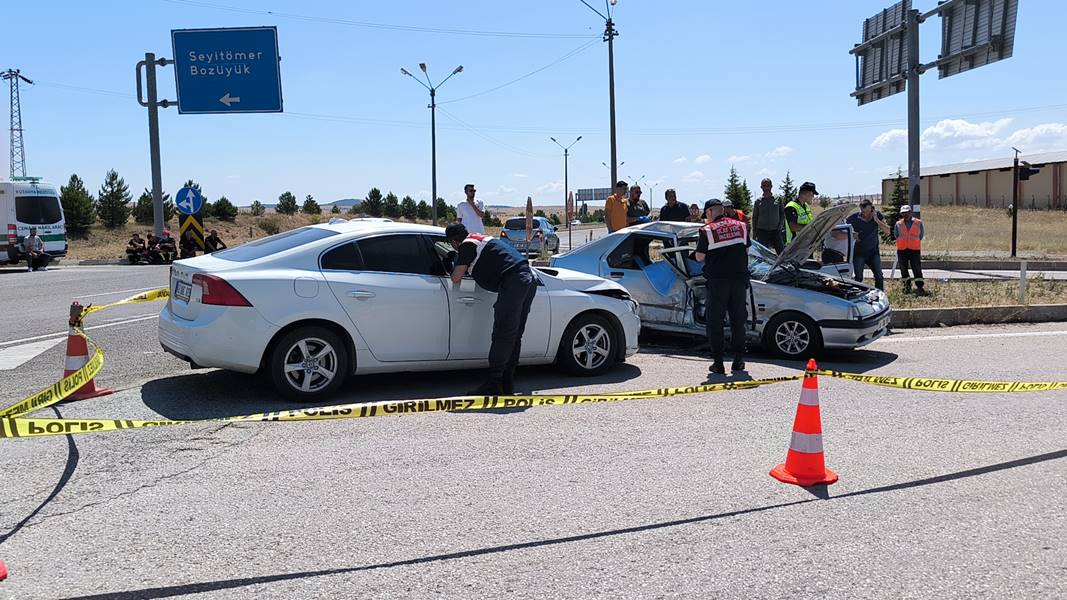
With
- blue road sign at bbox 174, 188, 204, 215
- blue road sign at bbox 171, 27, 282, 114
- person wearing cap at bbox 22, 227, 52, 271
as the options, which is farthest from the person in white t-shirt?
person wearing cap at bbox 22, 227, 52, 271

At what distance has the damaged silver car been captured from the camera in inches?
371

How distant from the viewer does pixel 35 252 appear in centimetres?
2666

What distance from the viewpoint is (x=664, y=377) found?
8492mm

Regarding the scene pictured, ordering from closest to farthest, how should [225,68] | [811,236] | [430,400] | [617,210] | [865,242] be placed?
[430,400] → [811,236] → [865,242] → [617,210] → [225,68]

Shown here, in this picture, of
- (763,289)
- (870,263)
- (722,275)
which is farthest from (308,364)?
(870,263)

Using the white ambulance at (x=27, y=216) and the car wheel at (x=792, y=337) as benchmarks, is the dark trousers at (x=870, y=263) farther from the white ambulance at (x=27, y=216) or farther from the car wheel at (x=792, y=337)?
the white ambulance at (x=27, y=216)

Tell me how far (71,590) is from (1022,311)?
12.8 m

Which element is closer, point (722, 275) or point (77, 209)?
point (722, 275)

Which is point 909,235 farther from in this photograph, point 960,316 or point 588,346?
point 588,346

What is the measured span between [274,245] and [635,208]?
8.67 meters

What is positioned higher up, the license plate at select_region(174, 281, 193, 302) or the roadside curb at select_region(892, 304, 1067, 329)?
the license plate at select_region(174, 281, 193, 302)

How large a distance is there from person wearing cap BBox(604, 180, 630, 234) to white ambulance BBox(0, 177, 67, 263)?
20305mm

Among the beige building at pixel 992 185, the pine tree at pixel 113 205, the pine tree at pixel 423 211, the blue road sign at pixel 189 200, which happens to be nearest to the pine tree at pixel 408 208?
the pine tree at pixel 423 211

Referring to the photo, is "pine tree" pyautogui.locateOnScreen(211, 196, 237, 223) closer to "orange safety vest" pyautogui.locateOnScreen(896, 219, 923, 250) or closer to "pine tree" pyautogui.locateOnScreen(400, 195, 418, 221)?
"pine tree" pyautogui.locateOnScreen(400, 195, 418, 221)
